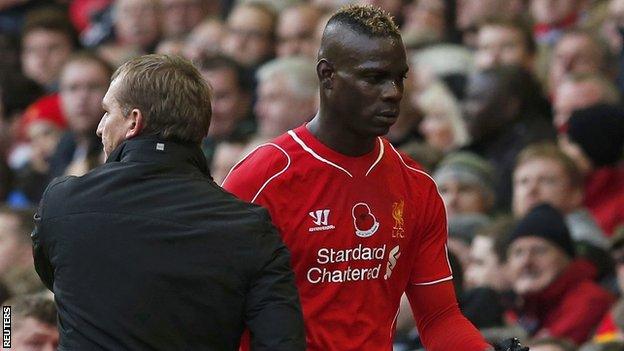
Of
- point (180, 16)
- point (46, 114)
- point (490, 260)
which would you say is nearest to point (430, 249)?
point (490, 260)

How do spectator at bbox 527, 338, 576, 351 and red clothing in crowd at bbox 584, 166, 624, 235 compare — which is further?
red clothing in crowd at bbox 584, 166, 624, 235

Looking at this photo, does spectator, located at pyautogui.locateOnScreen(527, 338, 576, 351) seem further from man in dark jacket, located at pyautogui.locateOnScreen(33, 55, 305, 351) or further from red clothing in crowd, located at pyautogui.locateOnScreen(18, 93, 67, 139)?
red clothing in crowd, located at pyautogui.locateOnScreen(18, 93, 67, 139)

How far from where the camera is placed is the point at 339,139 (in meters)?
5.21

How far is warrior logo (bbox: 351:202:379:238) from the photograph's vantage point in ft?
17.1

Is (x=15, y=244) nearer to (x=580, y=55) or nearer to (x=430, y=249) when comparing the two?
(x=580, y=55)

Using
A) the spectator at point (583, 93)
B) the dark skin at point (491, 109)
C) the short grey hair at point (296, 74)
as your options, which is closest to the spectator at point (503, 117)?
the dark skin at point (491, 109)

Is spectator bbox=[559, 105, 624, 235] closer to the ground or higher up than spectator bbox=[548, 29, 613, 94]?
closer to the ground

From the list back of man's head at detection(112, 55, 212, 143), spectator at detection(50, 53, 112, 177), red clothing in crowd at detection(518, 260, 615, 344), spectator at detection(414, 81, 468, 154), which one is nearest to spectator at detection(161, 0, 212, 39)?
spectator at detection(50, 53, 112, 177)

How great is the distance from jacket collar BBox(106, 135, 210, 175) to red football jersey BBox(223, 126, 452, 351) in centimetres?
50

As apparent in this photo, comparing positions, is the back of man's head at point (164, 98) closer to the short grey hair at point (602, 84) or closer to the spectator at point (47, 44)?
the short grey hair at point (602, 84)

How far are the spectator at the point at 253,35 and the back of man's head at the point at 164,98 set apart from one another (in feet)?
23.8

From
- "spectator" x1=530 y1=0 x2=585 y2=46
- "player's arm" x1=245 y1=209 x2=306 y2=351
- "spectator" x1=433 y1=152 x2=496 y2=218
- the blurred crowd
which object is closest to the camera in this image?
"player's arm" x1=245 y1=209 x2=306 y2=351

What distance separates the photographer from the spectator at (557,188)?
8.77m

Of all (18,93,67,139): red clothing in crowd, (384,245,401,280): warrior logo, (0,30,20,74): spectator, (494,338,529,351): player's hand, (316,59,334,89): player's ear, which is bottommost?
(18,93,67,139): red clothing in crowd
